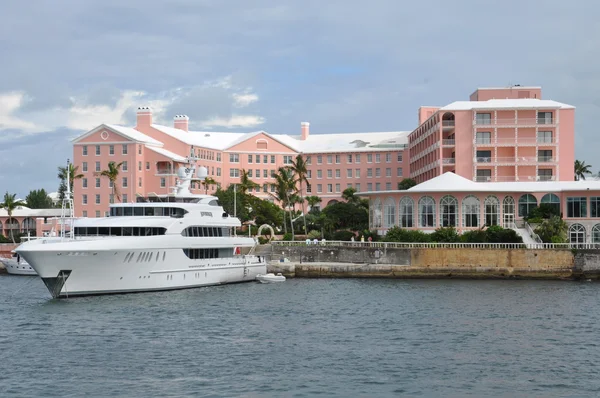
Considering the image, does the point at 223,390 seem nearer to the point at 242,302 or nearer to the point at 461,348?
the point at 461,348

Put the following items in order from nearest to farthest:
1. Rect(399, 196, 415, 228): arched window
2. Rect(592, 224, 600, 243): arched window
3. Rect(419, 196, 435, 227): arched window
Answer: Rect(592, 224, 600, 243): arched window → Rect(419, 196, 435, 227): arched window → Rect(399, 196, 415, 228): arched window

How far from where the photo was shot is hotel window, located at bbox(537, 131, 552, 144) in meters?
93.4

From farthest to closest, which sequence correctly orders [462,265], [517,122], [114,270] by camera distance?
[517,122] → [462,265] → [114,270]

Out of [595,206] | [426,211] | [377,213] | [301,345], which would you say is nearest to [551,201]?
[595,206]

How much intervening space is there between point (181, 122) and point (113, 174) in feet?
71.5

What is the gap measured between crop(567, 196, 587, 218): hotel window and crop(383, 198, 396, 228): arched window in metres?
15.6

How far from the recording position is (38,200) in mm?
141375

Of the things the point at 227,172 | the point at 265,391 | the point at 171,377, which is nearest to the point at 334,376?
the point at 265,391

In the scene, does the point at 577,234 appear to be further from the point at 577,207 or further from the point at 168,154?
the point at 168,154

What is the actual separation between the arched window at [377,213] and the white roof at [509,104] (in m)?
20.3

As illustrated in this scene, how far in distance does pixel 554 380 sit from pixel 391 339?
29.6 feet

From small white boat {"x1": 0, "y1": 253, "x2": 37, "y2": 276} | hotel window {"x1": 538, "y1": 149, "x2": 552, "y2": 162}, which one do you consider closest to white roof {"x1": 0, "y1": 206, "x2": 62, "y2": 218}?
small white boat {"x1": 0, "y1": 253, "x2": 37, "y2": 276}

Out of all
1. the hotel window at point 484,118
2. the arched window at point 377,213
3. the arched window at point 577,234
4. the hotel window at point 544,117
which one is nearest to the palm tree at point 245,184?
the arched window at point 377,213

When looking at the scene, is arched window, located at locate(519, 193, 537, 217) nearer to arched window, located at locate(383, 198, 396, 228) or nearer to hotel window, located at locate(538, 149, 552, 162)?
arched window, located at locate(383, 198, 396, 228)
